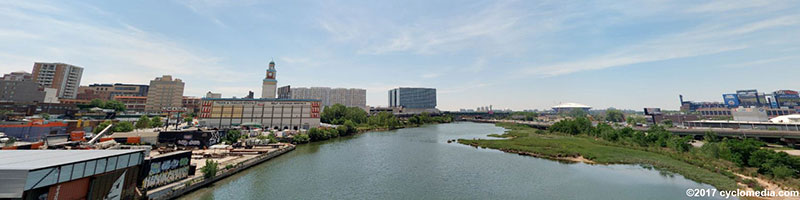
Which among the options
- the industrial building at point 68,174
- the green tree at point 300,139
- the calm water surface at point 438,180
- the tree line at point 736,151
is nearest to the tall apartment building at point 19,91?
the green tree at point 300,139

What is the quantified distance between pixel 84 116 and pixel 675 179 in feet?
397

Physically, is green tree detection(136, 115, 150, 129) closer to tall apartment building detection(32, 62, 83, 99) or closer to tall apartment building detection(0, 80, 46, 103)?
tall apartment building detection(0, 80, 46, 103)

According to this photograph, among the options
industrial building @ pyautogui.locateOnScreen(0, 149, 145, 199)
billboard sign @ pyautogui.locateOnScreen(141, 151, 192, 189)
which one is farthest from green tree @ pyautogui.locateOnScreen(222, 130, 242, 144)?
industrial building @ pyautogui.locateOnScreen(0, 149, 145, 199)

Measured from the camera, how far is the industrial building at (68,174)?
41.5 feet

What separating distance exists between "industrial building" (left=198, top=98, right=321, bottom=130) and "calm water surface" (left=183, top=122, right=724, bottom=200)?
42.4 m

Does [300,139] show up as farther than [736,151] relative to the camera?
Yes

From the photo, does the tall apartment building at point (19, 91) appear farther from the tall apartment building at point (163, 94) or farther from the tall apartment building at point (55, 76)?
the tall apartment building at point (163, 94)

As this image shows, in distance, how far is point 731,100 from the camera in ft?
452

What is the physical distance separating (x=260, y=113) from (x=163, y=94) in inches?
2852

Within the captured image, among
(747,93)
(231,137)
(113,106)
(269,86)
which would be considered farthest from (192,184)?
(747,93)

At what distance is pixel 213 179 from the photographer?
26641 mm

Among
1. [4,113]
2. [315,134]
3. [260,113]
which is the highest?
[260,113]

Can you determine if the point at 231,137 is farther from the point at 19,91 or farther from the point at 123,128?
the point at 19,91

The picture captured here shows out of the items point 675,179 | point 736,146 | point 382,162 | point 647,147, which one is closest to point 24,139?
point 382,162
